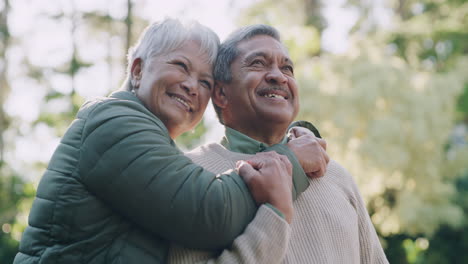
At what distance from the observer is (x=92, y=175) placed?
1.63m

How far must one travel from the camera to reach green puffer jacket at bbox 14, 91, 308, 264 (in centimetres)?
162

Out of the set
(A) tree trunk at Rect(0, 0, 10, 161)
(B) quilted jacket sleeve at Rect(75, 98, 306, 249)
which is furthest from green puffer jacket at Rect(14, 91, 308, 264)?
(A) tree trunk at Rect(0, 0, 10, 161)

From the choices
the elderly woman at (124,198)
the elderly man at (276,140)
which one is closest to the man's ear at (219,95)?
the elderly man at (276,140)

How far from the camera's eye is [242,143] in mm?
2381

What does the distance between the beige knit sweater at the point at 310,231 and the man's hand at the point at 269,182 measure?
0.05 metres

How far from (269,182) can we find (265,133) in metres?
0.66

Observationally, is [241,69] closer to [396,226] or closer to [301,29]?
[396,226]

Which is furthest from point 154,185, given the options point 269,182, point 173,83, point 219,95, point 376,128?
point 376,128

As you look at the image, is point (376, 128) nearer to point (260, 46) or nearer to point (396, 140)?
point (396, 140)

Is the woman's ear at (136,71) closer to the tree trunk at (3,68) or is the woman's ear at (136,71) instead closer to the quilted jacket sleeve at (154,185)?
the quilted jacket sleeve at (154,185)

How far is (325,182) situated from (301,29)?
11.0m

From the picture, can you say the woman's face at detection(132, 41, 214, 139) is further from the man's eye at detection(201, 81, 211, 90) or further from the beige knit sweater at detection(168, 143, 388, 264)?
the beige knit sweater at detection(168, 143, 388, 264)

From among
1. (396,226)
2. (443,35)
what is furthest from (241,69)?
(443,35)

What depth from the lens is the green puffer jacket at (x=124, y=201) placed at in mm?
1616
